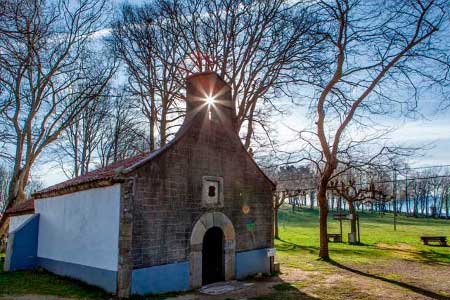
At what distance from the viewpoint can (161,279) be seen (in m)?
10.3

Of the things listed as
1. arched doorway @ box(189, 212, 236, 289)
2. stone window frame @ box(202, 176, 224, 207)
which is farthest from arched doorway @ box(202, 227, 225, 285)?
stone window frame @ box(202, 176, 224, 207)

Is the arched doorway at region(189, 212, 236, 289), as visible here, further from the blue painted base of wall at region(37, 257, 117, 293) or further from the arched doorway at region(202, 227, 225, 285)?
the blue painted base of wall at region(37, 257, 117, 293)

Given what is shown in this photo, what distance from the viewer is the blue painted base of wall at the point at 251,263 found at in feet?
42.6

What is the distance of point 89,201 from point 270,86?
10267mm

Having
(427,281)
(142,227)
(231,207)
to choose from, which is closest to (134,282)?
(142,227)

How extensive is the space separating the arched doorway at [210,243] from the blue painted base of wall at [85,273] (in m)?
2.44

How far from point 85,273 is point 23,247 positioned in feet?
16.8

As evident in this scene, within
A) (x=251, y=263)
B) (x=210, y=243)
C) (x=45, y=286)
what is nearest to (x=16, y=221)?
(x=45, y=286)

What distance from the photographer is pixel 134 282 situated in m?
9.62

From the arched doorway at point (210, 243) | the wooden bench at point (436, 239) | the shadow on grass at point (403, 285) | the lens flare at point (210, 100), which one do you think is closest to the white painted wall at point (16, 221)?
the arched doorway at point (210, 243)

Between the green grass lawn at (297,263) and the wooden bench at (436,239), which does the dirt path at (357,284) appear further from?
the wooden bench at (436,239)

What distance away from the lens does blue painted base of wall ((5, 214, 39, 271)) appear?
46.0ft

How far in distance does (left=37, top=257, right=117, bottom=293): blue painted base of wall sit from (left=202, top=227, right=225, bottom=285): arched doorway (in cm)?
344

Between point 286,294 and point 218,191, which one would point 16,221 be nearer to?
point 218,191
